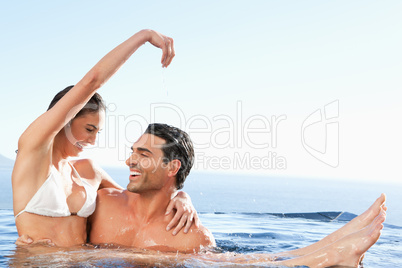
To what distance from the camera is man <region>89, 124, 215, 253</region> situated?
135 inches

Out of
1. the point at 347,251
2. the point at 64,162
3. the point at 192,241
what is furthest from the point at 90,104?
the point at 347,251

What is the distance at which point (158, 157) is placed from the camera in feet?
11.6

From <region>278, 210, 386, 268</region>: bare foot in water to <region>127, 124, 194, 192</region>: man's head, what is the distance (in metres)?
1.21

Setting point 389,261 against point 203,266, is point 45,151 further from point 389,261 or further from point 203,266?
point 389,261

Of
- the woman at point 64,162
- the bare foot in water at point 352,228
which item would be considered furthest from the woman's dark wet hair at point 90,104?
the bare foot in water at point 352,228

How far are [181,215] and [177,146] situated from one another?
0.57 metres

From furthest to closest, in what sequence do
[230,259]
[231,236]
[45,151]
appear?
1. [231,236]
2. [230,259]
3. [45,151]

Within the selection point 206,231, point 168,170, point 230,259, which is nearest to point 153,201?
point 168,170

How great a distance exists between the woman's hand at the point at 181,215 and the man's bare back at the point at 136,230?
0.16 ft

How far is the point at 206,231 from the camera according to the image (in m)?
3.49

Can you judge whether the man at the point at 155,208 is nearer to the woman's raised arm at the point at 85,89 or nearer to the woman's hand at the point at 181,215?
the woman's hand at the point at 181,215

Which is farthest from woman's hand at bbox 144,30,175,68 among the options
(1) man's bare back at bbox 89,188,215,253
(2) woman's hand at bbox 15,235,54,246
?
(2) woman's hand at bbox 15,235,54,246

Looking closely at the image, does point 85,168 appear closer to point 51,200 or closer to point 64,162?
point 64,162

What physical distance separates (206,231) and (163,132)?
34.7 inches
